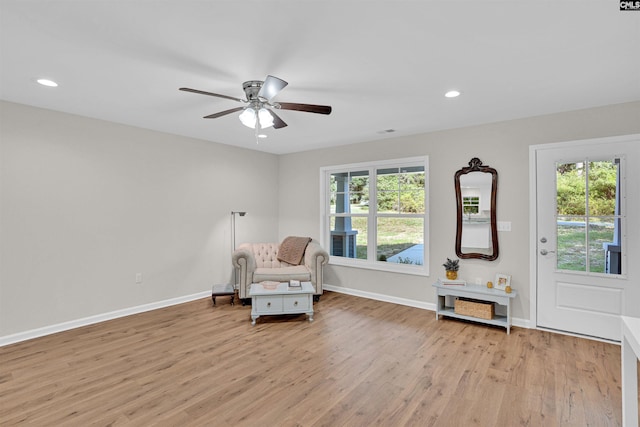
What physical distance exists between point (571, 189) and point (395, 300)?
2500 mm

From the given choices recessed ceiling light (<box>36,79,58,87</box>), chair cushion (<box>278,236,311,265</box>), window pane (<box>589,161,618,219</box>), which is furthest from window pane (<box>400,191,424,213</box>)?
recessed ceiling light (<box>36,79,58,87</box>)

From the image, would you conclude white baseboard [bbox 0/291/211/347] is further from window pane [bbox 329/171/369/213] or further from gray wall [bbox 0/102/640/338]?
window pane [bbox 329/171/369/213]

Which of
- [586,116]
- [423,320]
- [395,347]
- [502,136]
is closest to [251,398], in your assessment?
[395,347]

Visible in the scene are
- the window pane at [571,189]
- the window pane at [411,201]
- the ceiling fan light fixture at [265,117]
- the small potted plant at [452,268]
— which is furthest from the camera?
the window pane at [411,201]

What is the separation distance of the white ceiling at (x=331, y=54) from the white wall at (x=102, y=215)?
1.65ft

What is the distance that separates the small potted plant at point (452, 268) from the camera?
4.05 meters

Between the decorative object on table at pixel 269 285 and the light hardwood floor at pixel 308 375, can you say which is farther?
the decorative object on table at pixel 269 285

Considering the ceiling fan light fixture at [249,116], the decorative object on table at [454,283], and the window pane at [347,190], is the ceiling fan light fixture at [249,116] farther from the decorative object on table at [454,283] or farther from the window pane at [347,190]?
the decorative object on table at [454,283]

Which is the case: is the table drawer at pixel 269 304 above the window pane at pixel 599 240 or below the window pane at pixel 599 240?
below

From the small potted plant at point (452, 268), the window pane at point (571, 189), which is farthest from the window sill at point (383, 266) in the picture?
the window pane at point (571, 189)

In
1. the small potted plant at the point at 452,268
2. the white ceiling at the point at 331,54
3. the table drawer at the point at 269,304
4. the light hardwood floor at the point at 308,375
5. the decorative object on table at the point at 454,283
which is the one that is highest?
the white ceiling at the point at 331,54

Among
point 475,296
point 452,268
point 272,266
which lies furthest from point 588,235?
point 272,266

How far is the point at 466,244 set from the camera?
4.07 metres

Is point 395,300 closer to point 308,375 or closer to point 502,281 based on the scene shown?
point 502,281
